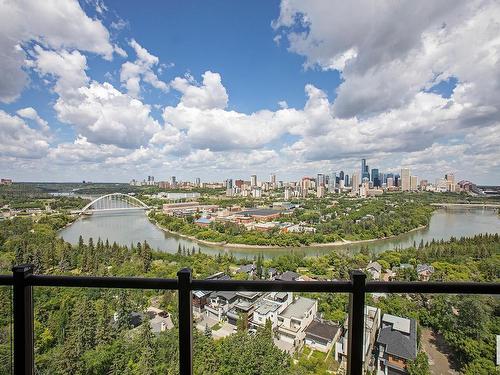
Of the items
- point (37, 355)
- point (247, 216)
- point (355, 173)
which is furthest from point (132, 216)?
point (37, 355)

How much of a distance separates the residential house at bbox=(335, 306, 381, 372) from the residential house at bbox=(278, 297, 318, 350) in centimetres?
13

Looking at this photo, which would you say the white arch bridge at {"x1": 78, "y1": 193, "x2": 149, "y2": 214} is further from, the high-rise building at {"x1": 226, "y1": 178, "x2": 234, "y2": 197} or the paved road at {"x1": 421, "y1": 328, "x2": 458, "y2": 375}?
the paved road at {"x1": 421, "y1": 328, "x2": 458, "y2": 375}

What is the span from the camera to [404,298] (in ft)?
3.17

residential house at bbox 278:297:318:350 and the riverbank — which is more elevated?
residential house at bbox 278:297:318:350

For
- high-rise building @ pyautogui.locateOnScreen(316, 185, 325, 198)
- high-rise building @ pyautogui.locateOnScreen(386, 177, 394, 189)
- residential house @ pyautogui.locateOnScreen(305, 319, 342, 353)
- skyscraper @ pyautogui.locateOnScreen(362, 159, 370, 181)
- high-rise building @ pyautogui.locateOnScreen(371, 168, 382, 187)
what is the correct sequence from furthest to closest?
1. high-rise building @ pyautogui.locateOnScreen(316, 185, 325, 198)
2. skyscraper @ pyautogui.locateOnScreen(362, 159, 370, 181)
3. high-rise building @ pyautogui.locateOnScreen(371, 168, 382, 187)
4. high-rise building @ pyautogui.locateOnScreen(386, 177, 394, 189)
5. residential house @ pyautogui.locateOnScreen(305, 319, 342, 353)

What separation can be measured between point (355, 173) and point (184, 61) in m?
20.2

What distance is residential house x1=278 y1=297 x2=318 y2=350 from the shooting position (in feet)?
3.22

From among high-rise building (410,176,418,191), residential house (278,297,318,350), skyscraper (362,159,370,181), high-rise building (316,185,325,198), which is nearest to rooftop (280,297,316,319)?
residential house (278,297,318,350)

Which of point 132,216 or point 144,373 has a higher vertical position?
point 144,373

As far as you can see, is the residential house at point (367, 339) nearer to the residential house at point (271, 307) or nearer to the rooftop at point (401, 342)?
the rooftop at point (401, 342)

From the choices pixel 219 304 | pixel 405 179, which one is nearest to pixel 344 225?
pixel 405 179

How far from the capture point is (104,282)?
0.95 m

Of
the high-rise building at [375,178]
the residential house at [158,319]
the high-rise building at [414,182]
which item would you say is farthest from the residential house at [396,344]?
the high-rise building at [375,178]

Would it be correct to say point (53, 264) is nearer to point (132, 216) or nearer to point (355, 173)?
point (132, 216)
